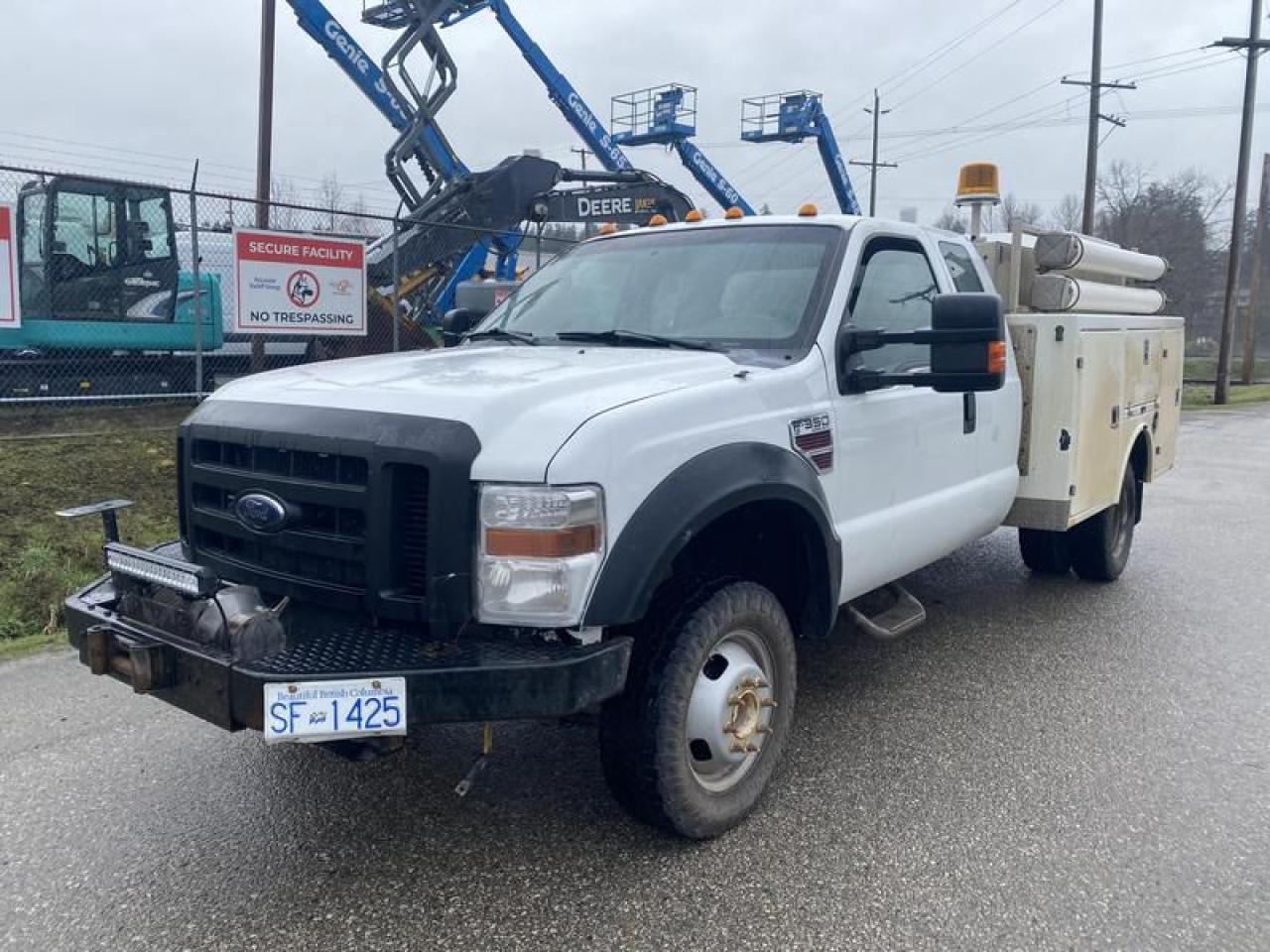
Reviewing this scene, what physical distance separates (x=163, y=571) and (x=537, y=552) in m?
1.05

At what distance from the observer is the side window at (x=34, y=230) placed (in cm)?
1112

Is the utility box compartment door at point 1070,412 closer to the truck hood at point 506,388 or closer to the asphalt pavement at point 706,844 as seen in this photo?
the asphalt pavement at point 706,844

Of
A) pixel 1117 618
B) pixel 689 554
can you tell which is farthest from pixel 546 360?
pixel 1117 618

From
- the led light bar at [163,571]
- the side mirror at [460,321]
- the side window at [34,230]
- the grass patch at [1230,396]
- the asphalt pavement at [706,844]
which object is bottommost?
the asphalt pavement at [706,844]

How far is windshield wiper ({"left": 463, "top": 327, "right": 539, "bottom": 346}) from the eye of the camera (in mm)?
4266

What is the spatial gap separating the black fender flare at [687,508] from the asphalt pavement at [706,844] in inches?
35.2

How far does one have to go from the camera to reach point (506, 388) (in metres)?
3.00

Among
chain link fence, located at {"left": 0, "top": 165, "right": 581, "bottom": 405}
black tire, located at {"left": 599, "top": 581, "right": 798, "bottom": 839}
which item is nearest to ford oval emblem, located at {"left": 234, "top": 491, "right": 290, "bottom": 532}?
black tire, located at {"left": 599, "top": 581, "right": 798, "bottom": 839}

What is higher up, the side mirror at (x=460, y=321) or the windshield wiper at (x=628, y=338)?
the side mirror at (x=460, y=321)

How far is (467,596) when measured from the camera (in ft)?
9.07

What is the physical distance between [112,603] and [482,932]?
1528mm

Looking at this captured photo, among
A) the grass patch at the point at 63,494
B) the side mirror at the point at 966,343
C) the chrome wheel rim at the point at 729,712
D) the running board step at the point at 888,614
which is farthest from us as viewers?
the grass patch at the point at 63,494

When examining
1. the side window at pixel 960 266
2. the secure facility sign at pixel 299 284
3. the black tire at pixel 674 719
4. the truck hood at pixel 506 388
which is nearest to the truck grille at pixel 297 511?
the truck hood at pixel 506 388

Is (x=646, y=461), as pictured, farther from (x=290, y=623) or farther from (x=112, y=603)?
(x=112, y=603)
